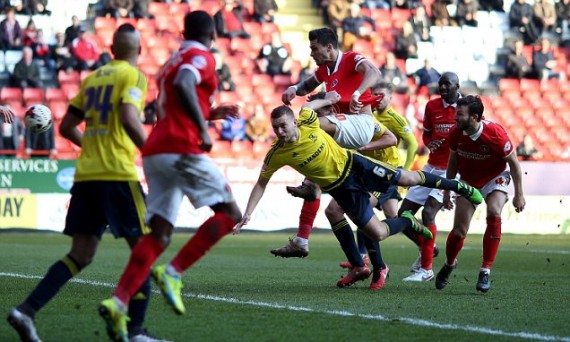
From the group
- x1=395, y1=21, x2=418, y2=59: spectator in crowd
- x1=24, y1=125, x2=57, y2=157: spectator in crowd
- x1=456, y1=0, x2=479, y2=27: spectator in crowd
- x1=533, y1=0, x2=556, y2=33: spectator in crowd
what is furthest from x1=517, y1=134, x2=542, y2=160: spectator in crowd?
x1=24, y1=125, x2=57, y2=157: spectator in crowd

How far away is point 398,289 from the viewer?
10.7 meters

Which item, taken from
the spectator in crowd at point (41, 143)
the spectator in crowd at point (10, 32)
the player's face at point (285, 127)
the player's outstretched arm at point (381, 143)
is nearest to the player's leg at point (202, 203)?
the player's face at point (285, 127)

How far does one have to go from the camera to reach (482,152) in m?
10.5

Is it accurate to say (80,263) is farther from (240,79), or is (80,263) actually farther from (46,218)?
(240,79)

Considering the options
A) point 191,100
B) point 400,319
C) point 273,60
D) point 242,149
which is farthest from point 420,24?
point 191,100

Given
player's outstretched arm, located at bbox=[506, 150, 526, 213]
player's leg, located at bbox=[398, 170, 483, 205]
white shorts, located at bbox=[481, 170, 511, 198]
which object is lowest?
white shorts, located at bbox=[481, 170, 511, 198]

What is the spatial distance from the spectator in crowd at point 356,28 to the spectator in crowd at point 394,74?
1060 mm

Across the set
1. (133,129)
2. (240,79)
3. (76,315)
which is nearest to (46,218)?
(240,79)

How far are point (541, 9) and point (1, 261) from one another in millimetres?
20279

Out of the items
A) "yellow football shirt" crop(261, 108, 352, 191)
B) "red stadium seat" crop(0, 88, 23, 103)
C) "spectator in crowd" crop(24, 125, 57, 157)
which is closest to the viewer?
"yellow football shirt" crop(261, 108, 352, 191)

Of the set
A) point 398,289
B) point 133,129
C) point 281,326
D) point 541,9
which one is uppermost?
point 133,129

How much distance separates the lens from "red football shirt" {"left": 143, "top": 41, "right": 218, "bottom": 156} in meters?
6.68

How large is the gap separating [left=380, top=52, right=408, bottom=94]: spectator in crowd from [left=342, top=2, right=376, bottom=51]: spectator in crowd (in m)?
1.06

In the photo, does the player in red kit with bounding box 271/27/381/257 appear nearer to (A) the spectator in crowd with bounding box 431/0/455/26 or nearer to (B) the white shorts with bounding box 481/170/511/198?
(B) the white shorts with bounding box 481/170/511/198
